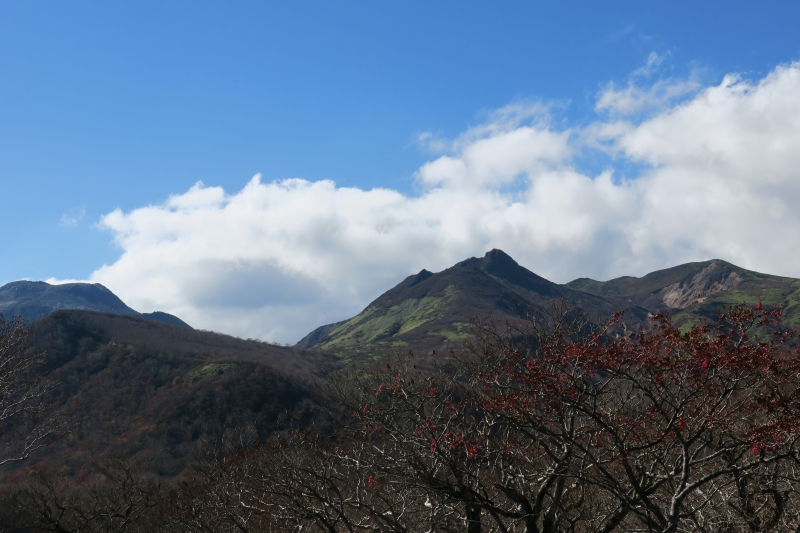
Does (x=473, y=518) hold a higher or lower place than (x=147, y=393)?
higher

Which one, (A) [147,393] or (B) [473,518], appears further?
(A) [147,393]

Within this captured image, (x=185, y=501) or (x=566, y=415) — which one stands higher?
(x=566, y=415)

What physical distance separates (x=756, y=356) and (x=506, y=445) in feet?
20.6

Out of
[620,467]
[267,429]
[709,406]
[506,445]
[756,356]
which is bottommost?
[267,429]

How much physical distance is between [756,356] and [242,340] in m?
188

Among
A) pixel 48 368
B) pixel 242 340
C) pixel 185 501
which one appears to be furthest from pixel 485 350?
pixel 242 340

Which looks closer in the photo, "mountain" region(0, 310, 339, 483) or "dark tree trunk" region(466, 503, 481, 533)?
"dark tree trunk" region(466, 503, 481, 533)

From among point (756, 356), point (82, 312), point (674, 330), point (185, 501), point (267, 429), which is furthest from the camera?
point (82, 312)

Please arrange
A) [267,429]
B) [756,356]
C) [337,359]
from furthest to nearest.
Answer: [337,359]
[267,429]
[756,356]

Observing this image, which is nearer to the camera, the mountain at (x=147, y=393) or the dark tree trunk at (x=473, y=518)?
the dark tree trunk at (x=473, y=518)

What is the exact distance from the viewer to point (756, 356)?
1116cm

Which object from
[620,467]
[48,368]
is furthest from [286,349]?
[620,467]

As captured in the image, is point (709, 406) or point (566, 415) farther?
point (566, 415)

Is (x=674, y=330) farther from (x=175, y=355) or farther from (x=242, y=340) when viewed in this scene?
(x=242, y=340)
